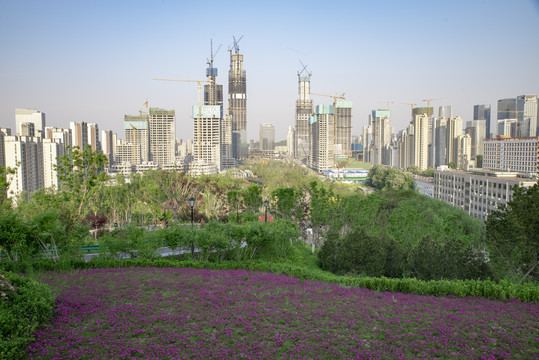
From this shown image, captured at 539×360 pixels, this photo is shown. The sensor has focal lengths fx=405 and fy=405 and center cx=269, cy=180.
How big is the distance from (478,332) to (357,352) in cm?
178

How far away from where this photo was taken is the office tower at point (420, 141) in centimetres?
7881

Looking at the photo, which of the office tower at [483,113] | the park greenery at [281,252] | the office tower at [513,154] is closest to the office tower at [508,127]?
the office tower at [483,113]

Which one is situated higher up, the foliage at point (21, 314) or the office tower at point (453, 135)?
the office tower at point (453, 135)

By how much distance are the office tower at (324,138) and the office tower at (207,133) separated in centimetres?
2331

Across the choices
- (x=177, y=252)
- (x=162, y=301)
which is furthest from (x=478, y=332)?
(x=177, y=252)

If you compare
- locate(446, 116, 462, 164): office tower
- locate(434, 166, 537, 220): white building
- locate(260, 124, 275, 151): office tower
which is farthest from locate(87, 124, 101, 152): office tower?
locate(260, 124, 275, 151): office tower

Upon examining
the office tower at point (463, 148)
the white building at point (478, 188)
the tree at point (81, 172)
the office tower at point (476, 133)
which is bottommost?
the white building at point (478, 188)

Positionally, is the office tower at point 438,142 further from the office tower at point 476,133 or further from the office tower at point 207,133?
the office tower at point 207,133

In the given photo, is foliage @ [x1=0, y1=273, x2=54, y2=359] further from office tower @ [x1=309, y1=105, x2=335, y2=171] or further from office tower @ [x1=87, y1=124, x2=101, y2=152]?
office tower @ [x1=309, y1=105, x2=335, y2=171]

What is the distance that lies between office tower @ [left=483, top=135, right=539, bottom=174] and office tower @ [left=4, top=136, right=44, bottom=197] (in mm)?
50215

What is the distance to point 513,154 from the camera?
158 feet

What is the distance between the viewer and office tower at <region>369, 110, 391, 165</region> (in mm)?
114438

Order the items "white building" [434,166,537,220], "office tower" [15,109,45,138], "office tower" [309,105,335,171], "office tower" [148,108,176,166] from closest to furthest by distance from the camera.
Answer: "white building" [434,166,537,220]
"office tower" [15,109,45,138]
"office tower" [148,108,176,166]
"office tower" [309,105,335,171]

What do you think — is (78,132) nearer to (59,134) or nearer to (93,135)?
(93,135)
